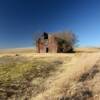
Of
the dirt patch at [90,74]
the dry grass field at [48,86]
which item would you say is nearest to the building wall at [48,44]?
the dirt patch at [90,74]

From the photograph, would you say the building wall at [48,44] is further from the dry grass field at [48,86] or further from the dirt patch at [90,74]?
the dry grass field at [48,86]

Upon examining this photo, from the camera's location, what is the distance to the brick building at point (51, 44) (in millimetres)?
71375

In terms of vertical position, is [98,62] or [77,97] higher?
[98,62]

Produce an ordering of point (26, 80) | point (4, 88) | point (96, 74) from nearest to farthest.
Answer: point (4, 88)
point (26, 80)
point (96, 74)

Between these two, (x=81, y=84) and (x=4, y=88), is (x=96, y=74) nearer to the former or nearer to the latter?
(x=81, y=84)

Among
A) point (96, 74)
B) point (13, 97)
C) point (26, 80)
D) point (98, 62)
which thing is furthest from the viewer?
point (98, 62)

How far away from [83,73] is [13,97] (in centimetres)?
582

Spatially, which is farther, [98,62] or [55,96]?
[98,62]

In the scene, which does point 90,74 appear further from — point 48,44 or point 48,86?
point 48,44

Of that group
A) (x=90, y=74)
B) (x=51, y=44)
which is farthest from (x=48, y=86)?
(x=51, y=44)

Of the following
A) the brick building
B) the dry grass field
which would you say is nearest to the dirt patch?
the dry grass field

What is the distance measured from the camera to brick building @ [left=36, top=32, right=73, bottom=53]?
7138 cm

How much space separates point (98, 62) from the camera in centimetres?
1938

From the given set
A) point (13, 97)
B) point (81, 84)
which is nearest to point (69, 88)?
point (81, 84)
